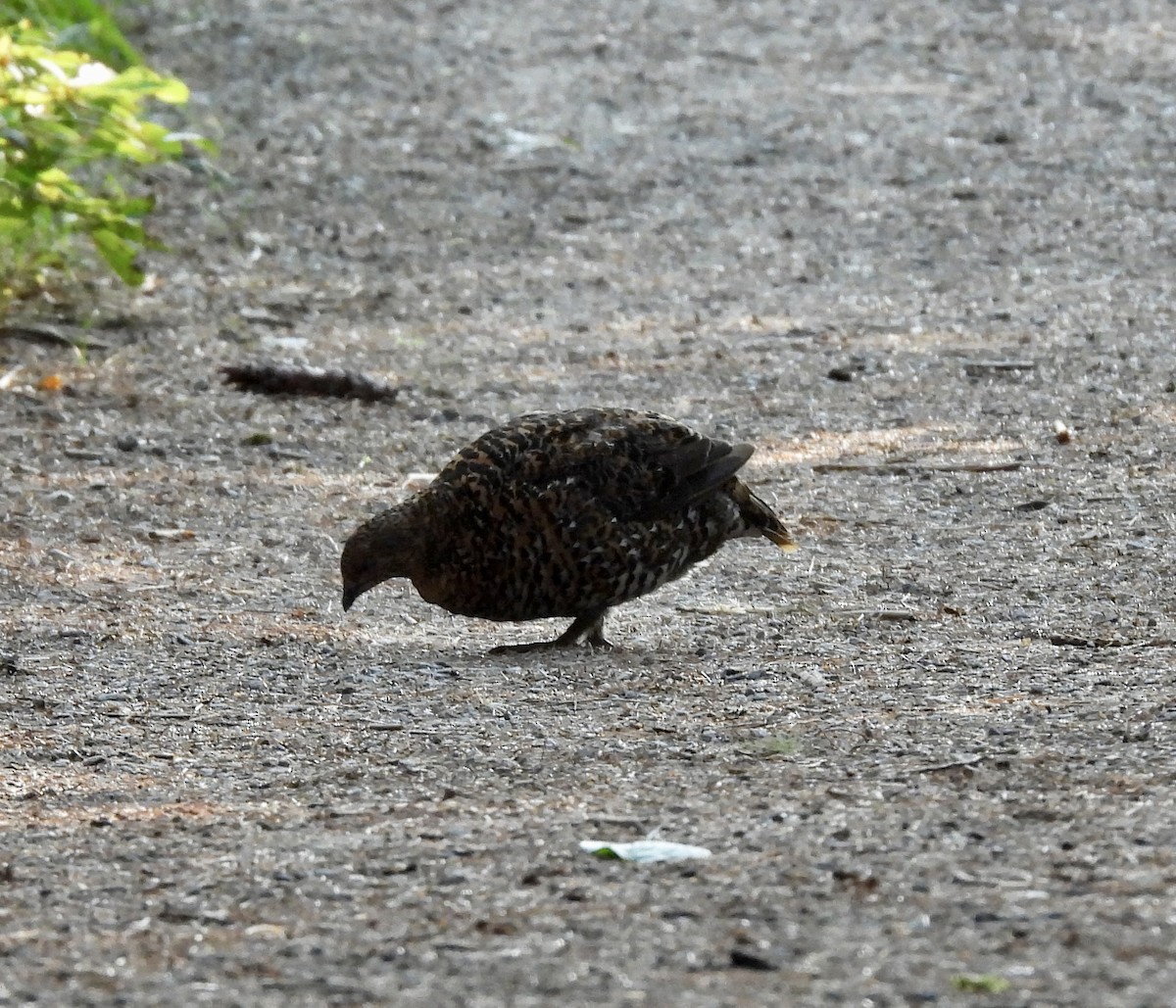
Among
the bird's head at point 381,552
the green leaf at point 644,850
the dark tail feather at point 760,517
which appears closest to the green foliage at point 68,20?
the bird's head at point 381,552

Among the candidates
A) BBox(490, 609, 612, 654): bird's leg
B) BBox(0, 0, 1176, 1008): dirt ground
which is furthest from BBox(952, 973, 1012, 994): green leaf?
BBox(490, 609, 612, 654): bird's leg

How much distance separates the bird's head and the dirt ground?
203 mm

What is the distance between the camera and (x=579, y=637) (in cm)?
619

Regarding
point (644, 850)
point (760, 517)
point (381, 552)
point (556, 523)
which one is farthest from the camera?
point (760, 517)

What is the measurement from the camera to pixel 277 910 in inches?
150

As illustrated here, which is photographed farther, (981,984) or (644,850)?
(644,850)

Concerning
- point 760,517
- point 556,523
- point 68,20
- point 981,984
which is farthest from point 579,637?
point 68,20

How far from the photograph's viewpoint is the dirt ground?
12.0 ft

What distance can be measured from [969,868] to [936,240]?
8.30 m

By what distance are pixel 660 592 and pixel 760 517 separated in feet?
1.91

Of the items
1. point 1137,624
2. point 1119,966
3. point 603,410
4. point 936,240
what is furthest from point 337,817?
point 936,240

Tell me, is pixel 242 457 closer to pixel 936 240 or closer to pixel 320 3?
pixel 936 240

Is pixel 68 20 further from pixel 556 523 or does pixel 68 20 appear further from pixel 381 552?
pixel 556 523

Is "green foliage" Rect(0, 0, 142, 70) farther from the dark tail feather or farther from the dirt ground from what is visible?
the dark tail feather
